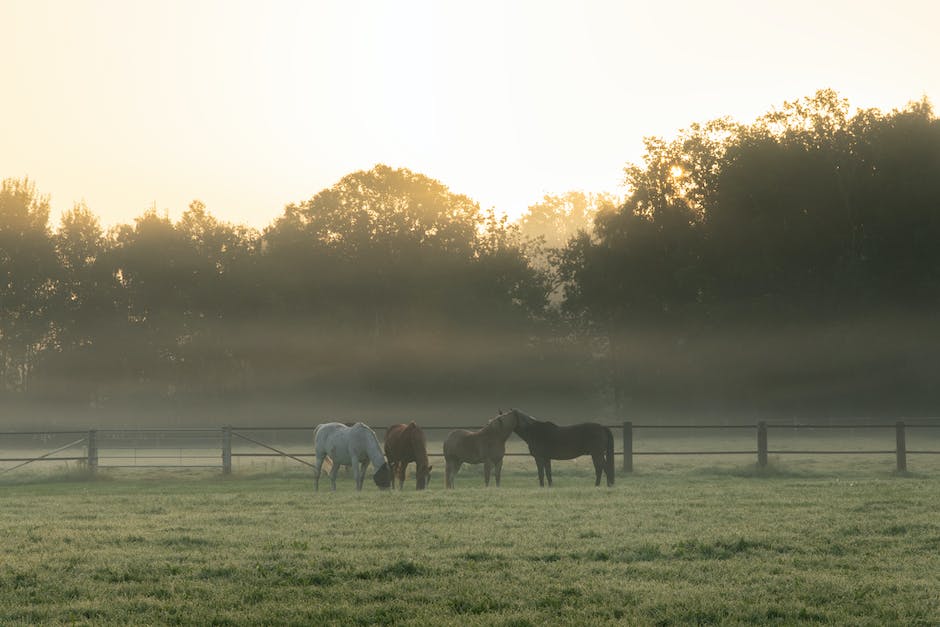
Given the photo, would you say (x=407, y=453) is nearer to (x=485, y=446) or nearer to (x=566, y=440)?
(x=485, y=446)

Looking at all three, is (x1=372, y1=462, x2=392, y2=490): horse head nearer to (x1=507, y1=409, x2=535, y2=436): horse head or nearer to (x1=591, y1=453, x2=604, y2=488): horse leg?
(x1=507, y1=409, x2=535, y2=436): horse head

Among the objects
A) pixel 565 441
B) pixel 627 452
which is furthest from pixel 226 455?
pixel 627 452

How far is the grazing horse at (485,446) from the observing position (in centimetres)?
2406

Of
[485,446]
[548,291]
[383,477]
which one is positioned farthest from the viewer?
[548,291]

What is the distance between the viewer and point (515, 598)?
10.4 meters

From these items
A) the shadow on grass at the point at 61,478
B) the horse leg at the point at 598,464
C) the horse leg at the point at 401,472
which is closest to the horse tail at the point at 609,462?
the horse leg at the point at 598,464

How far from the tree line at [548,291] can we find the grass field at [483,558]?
1386 inches

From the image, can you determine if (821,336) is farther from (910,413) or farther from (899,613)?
(899,613)

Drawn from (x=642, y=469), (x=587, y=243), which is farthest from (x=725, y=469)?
(x=587, y=243)

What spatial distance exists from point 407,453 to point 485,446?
1679mm

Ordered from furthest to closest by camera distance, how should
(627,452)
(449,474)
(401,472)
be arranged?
(627,452)
(401,472)
(449,474)

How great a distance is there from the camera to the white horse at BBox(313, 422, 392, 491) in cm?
2331

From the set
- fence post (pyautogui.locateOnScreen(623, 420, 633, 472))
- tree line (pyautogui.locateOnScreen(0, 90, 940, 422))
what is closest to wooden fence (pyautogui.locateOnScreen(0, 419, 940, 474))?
fence post (pyautogui.locateOnScreen(623, 420, 633, 472))

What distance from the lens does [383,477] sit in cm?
2317
